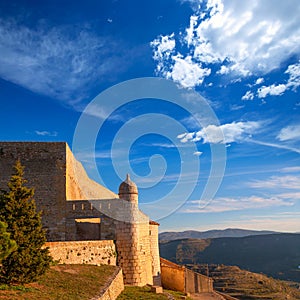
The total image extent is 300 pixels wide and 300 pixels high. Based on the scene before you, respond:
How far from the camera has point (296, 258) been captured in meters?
94.8

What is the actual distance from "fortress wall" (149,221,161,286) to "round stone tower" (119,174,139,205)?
587 cm

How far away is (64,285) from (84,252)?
16.3ft

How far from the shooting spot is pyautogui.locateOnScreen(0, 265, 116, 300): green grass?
33.5 feet

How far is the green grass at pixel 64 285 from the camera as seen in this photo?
10220 mm

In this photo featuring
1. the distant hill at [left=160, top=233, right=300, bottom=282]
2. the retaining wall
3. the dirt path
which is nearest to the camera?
the retaining wall

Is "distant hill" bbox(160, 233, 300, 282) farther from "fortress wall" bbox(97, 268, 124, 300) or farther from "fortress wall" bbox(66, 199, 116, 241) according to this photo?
"fortress wall" bbox(97, 268, 124, 300)

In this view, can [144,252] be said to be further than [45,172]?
No

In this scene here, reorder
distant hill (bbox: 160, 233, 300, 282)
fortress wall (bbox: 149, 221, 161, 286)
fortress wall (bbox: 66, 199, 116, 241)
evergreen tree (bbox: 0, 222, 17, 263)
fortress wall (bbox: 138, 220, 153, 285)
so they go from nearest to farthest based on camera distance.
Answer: evergreen tree (bbox: 0, 222, 17, 263), fortress wall (bbox: 138, 220, 153, 285), fortress wall (bbox: 66, 199, 116, 241), fortress wall (bbox: 149, 221, 161, 286), distant hill (bbox: 160, 233, 300, 282)

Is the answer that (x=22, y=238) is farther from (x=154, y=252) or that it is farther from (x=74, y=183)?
(x=154, y=252)

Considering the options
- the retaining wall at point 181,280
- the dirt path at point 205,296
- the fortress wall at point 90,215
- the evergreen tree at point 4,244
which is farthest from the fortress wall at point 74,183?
the evergreen tree at point 4,244

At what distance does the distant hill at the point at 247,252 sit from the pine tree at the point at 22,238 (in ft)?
254

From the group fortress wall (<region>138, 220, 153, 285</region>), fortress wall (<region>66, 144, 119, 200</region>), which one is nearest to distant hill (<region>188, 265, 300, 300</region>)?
fortress wall (<region>66, 144, 119, 200</region>)

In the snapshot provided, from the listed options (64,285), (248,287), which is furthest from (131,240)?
(248,287)

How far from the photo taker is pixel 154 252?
2459cm
